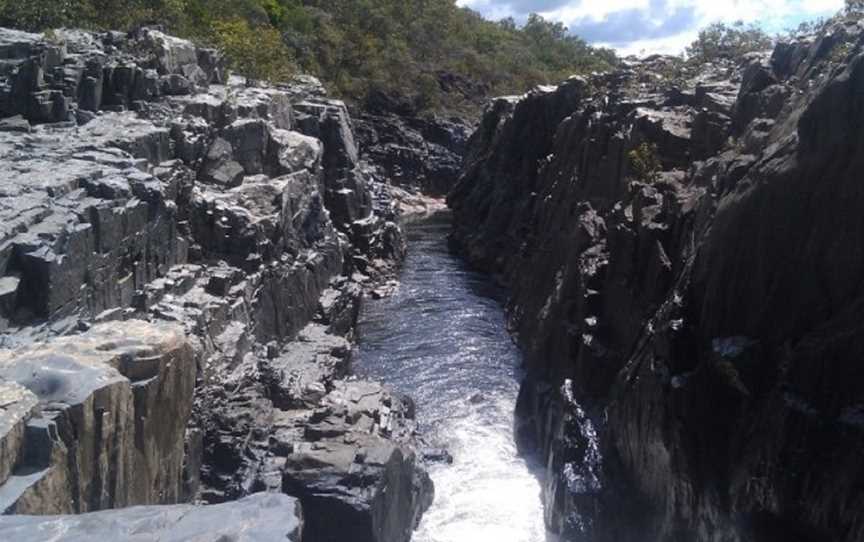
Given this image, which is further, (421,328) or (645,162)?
(421,328)

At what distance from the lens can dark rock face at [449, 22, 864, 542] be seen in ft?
58.4

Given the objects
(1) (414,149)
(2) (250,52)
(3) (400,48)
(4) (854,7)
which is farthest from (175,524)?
(3) (400,48)

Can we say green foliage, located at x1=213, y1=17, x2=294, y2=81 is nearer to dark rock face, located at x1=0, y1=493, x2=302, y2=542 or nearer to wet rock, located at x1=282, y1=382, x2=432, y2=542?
wet rock, located at x1=282, y1=382, x2=432, y2=542

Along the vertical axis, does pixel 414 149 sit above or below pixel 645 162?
below

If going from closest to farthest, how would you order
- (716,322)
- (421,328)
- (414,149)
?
(716,322)
(421,328)
(414,149)

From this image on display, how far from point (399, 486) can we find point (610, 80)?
3409cm

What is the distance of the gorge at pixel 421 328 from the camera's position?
679 inches

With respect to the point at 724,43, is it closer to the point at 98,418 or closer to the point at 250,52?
the point at 250,52

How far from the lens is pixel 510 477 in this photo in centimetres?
3131

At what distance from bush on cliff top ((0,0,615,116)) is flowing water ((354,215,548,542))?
1673 centimetres

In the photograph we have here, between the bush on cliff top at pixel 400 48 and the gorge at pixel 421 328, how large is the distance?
64.2 ft

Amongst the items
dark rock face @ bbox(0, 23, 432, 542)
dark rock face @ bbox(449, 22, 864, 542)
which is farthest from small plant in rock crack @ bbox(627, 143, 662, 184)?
dark rock face @ bbox(0, 23, 432, 542)

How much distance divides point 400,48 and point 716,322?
276ft

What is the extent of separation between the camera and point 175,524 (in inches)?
458
